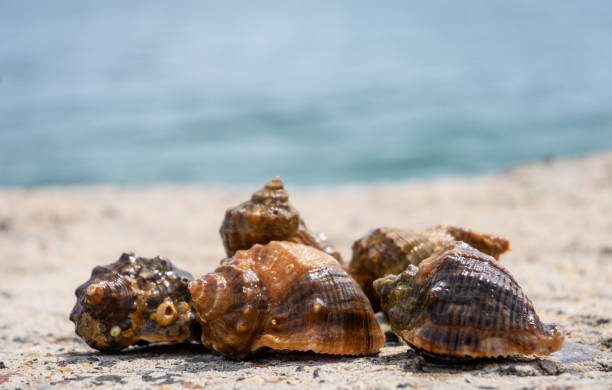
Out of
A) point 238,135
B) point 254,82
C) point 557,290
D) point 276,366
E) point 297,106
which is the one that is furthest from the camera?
point 254,82

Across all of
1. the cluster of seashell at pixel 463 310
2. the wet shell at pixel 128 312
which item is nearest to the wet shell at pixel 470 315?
the cluster of seashell at pixel 463 310

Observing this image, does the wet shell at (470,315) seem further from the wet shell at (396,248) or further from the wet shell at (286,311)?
the wet shell at (396,248)

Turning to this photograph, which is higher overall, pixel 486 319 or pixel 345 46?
pixel 345 46

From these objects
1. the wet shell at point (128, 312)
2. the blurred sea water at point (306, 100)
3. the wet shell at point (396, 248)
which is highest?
the blurred sea water at point (306, 100)

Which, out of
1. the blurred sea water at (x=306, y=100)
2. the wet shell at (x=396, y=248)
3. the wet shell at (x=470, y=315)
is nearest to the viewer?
the wet shell at (x=470, y=315)

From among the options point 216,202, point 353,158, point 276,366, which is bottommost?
point 276,366

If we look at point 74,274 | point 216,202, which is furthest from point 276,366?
point 216,202

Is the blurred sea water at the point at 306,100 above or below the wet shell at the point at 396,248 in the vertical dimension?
above

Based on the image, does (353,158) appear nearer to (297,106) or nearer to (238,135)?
(238,135)
